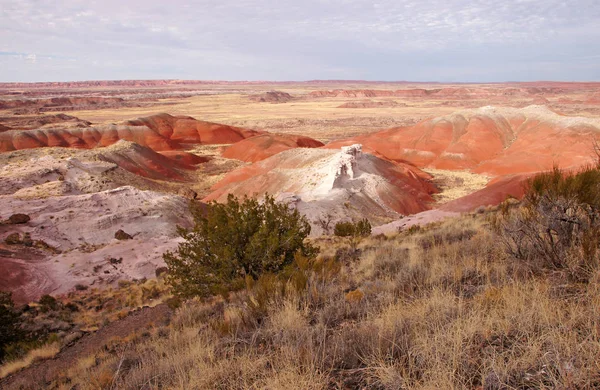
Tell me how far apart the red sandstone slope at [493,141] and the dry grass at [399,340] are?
40837 millimetres

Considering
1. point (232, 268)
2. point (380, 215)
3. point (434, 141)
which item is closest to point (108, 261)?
point (232, 268)

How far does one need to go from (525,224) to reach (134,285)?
15.8 metres

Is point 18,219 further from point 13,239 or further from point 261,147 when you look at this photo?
point 261,147

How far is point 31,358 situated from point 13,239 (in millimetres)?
14880

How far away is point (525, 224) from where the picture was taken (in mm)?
5430

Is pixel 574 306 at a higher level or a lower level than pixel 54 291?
higher

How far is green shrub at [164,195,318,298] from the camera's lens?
28.0ft

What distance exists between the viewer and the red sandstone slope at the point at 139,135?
55.2 metres

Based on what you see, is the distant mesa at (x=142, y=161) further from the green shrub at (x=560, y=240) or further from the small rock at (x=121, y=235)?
the green shrub at (x=560, y=240)

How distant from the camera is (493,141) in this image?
4950 cm

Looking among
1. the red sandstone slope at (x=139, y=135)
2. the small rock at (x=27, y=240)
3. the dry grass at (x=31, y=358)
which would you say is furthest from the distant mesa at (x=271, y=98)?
the dry grass at (x=31, y=358)

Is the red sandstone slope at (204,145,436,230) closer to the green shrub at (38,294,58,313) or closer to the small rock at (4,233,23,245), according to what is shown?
the green shrub at (38,294,58,313)

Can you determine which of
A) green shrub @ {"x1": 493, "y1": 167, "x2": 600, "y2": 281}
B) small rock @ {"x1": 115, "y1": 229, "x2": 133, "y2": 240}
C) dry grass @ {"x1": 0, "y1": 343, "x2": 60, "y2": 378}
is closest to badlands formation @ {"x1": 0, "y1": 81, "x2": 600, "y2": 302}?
small rock @ {"x1": 115, "y1": 229, "x2": 133, "y2": 240}

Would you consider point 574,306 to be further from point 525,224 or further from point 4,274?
point 4,274
